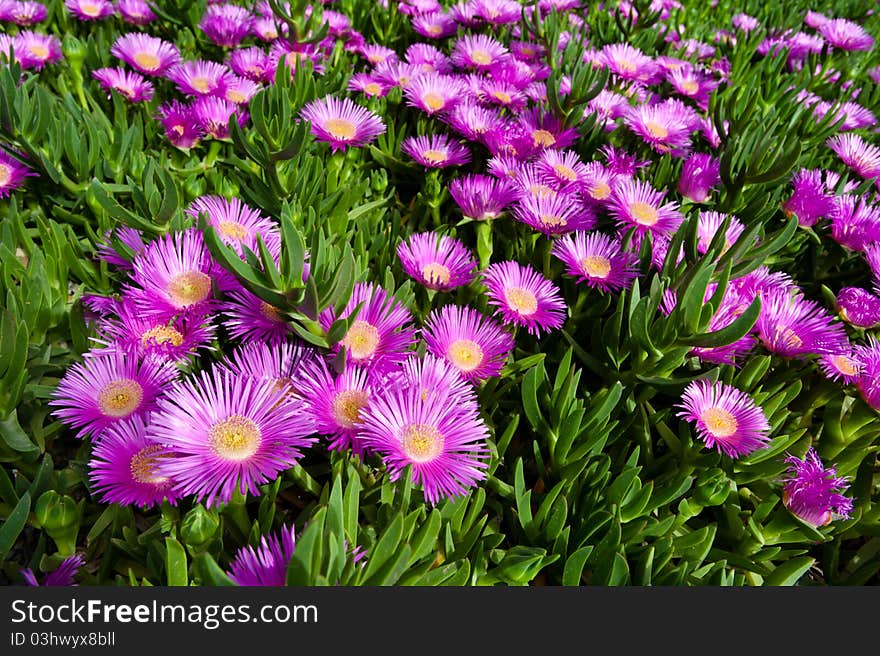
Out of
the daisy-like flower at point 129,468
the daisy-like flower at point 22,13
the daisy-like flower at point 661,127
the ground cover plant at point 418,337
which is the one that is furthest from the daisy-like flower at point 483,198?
the daisy-like flower at point 22,13

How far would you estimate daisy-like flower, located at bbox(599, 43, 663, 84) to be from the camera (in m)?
1.79

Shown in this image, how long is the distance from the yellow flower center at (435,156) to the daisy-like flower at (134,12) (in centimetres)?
110

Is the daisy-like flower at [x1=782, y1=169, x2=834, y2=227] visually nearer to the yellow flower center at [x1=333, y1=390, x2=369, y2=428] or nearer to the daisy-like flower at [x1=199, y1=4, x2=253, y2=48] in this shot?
the yellow flower center at [x1=333, y1=390, x2=369, y2=428]

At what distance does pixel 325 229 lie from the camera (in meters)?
1.16

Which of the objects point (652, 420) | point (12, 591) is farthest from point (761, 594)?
point (12, 591)

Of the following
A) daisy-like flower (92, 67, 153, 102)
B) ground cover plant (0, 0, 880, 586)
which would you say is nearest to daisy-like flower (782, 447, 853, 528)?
ground cover plant (0, 0, 880, 586)

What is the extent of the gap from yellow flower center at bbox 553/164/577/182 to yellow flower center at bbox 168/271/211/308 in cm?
72

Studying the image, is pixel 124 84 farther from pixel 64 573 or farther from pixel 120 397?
pixel 64 573

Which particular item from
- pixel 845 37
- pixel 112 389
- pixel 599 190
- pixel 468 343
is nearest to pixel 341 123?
pixel 599 190

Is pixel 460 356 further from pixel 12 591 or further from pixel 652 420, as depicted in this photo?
pixel 12 591

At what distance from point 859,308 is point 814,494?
0.41m

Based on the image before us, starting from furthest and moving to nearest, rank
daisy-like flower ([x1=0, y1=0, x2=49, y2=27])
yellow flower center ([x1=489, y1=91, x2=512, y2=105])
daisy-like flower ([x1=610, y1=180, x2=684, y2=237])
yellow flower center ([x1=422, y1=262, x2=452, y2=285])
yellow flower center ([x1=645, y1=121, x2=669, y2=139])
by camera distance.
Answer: daisy-like flower ([x1=0, y1=0, x2=49, y2=27]) < yellow flower center ([x1=489, y1=91, x2=512, y2=105]) < yellow flower center ([x1=645, y1=121, x2=669, y2=139]) < daisy-like flower ([x1=610, y1=180, x2=684, y2=237]) < yellow flower center ([x1=422, y1=262, x2=452, y2=285])

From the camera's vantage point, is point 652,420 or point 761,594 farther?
point 652,420

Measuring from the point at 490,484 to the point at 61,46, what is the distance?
1.55 metres
